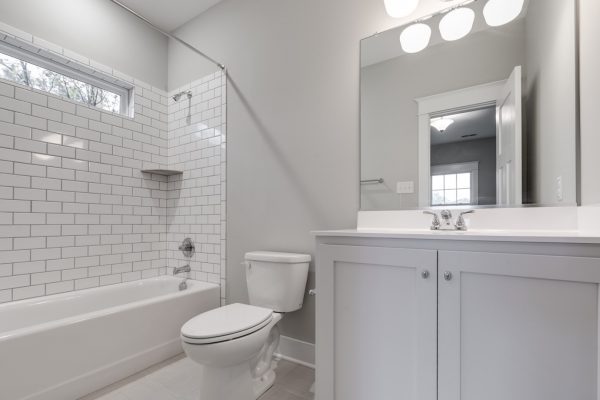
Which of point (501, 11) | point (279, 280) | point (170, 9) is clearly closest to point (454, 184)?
point (501, 11)

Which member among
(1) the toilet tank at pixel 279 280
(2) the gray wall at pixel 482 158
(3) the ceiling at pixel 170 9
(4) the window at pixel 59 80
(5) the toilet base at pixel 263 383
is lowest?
(5) the toilet base at pixel 263 383

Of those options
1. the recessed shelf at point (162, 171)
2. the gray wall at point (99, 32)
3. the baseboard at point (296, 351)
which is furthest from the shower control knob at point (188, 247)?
the gray wall at point (99, 32)

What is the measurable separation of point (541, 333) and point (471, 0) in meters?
1.54

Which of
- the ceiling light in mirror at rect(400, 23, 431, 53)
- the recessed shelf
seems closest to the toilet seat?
the recessed shelf

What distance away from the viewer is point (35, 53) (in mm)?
2049

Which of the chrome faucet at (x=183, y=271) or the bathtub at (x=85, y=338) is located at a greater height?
the chrome faucet at (x=183, y=271)

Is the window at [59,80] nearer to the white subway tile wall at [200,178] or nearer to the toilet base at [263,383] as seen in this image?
the white subway tile wall at [200,178]

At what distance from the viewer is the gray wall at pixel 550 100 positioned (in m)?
1.21

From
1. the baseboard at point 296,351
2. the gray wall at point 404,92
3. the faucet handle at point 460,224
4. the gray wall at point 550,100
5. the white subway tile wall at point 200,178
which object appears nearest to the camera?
the gray wall at point 550,100

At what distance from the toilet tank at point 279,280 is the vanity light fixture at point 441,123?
1051 millimetres

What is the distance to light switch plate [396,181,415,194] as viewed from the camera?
5.22ft

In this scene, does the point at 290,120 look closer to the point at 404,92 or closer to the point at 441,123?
the point at 404,92

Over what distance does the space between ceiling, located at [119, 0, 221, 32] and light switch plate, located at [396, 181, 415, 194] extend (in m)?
2.22

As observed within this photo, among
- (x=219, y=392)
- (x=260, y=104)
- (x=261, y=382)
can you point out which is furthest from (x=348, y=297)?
(x=260, y=104)
